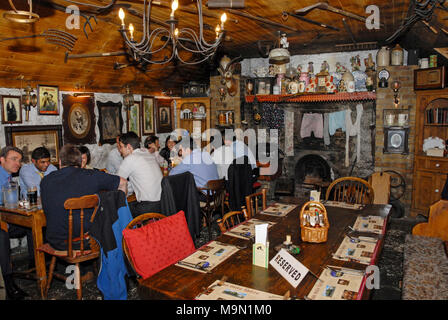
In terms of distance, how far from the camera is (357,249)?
2367 mm

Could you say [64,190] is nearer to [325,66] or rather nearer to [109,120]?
[109,120]

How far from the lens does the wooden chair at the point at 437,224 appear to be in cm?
327

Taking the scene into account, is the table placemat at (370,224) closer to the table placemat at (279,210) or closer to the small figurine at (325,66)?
the table placemat at (279,210)

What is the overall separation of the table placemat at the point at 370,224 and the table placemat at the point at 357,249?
0.22 m

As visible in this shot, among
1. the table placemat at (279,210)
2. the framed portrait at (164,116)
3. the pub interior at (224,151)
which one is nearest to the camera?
the pub interior at (224,151)

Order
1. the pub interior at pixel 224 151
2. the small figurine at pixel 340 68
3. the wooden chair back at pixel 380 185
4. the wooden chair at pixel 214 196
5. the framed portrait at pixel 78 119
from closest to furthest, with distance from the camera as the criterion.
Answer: the pub interior at pixel 224 151 < the wooden chair at pixel 214 196 < the wooden chair back at pixel 380 185 < the framed portrait at pixel 78 119 < the small figurine at pixel 340 68

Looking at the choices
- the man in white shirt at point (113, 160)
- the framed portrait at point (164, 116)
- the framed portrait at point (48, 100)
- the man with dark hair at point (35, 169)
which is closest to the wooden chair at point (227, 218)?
the man with dark hair at point (35, 169)

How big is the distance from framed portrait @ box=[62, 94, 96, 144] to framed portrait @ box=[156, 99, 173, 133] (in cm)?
198

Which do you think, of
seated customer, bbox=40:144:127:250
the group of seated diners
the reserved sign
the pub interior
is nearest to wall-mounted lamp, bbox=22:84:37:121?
the pub interior

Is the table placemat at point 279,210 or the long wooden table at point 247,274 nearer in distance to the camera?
the long wooden table at point 247,274

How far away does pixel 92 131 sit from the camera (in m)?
6.10

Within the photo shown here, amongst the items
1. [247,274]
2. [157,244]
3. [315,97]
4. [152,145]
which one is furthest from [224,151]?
[247,274]

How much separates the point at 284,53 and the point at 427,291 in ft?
9.17

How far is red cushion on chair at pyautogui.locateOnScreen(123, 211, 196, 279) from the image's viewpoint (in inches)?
84.7
